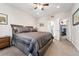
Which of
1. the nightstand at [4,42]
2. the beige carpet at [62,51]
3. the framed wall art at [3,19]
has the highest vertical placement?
the framed wall art at [3,19]

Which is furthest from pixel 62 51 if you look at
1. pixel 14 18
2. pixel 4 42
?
pixel 14 18

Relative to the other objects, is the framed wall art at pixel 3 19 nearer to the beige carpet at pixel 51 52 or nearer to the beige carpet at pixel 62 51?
the beige carpet at pixel 51 52

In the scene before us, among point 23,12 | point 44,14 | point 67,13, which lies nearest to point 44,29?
point 44,14

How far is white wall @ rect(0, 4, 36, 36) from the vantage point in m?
3.97

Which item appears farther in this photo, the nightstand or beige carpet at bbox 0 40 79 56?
the nightstand

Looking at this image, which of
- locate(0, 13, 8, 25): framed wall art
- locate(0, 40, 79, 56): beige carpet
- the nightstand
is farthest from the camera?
locate(0, 13, 8, 25): framed wall art

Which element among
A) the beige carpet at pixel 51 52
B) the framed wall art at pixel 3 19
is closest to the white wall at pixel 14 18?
the framed wall art at pixel 3 19

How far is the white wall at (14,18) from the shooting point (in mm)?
3971

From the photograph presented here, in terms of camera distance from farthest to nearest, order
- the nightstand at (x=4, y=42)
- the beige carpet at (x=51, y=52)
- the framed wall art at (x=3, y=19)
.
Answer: the framed wall art at (x=3, y=19) < the nightstand at (x=4, y=42) < the beige carpet at (x=51, y=52)

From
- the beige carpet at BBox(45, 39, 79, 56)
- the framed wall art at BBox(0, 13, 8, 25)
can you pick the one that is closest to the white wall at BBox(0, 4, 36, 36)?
the framed wall art at BBox(0, 13, 8, 25)

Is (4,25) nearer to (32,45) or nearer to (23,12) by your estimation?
(23,12)

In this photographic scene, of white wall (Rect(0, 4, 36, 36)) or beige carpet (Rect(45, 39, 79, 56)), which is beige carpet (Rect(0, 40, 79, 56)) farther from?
white wall (Rect(0, 4, 36, 36))

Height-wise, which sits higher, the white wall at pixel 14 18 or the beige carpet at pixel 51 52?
the white wall at pixel 14 18

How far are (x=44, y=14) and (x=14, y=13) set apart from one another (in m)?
1.82
